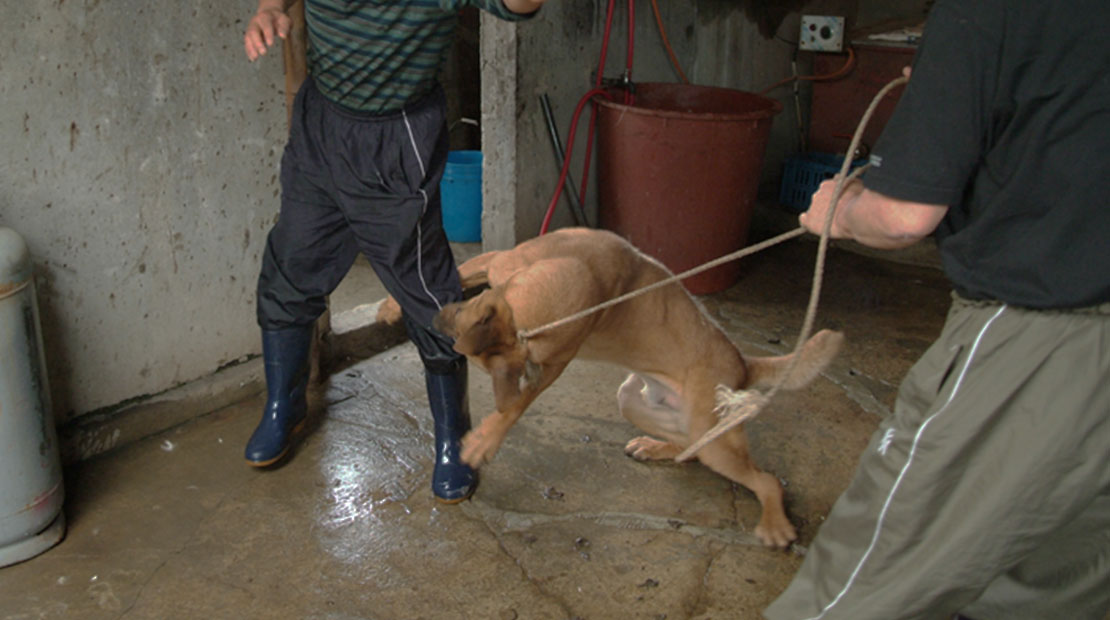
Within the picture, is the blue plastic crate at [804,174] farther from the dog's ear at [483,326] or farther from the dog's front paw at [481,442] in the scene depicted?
the dog's ear at [483,326]

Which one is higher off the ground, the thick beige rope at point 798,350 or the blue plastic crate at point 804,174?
the thick beige rope at point 798,350

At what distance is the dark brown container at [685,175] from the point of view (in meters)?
4.50

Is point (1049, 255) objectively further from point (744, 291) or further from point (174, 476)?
point (744, 291)

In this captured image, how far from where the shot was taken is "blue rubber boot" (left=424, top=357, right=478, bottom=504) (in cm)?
285

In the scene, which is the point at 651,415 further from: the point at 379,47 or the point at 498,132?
the point at 498,132

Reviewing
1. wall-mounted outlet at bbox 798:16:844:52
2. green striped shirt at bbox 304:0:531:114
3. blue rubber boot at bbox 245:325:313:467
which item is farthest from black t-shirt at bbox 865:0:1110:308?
wall-mounted outlet at bbox 798:16:844:52

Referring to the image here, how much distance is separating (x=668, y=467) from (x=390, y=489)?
1.03 meters

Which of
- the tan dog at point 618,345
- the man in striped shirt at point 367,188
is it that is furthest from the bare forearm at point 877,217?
the man in striped shirt at point 367,188

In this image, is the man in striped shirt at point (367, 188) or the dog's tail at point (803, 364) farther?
the dog's tail at point (803, 364)

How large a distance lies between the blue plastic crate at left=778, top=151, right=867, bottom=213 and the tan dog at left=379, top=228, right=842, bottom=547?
3.27 meters

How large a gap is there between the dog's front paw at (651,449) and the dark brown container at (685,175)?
1776 millimetres

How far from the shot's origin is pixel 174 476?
292cm

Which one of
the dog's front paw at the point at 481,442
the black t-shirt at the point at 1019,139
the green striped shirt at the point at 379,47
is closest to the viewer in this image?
the black t-shirt at the point at 1019,139

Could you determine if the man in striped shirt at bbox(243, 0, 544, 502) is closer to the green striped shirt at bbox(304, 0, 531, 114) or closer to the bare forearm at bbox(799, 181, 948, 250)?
the green striped shirt at bbox(304, 0, 531, 114)
